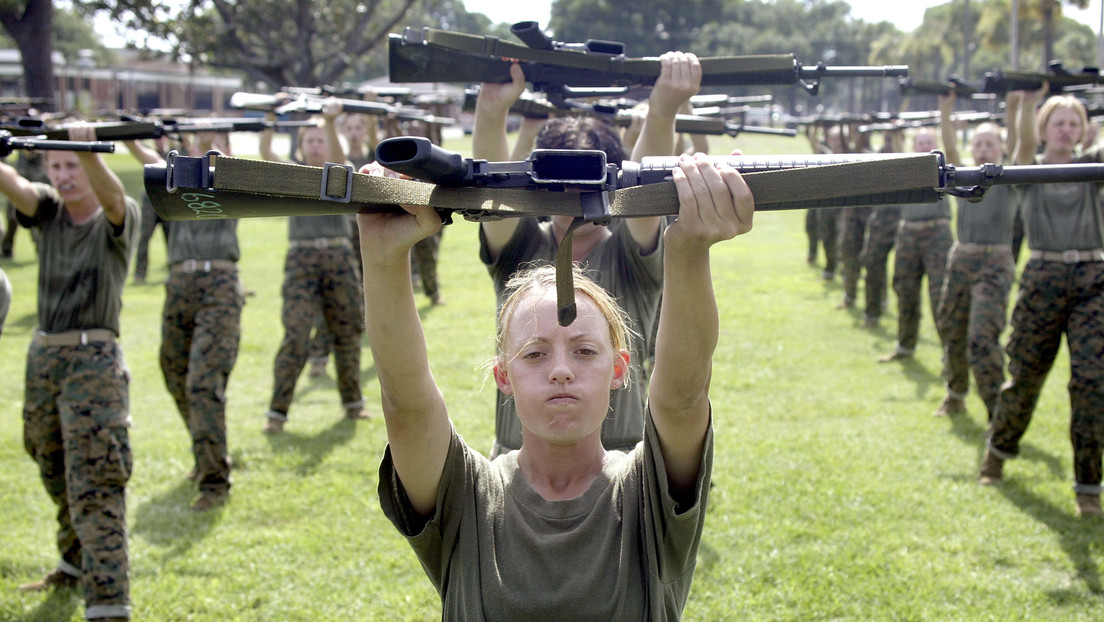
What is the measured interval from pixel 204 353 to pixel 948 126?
5.63 metres

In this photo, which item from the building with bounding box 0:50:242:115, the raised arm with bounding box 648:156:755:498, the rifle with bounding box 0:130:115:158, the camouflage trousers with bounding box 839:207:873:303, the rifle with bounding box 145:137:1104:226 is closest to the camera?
the rifle with bounding box 145:137:1104:226

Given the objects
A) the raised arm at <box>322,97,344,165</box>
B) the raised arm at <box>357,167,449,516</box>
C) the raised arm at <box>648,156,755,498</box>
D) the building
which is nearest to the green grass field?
the raised arm at <box>322,97,344,165</box>

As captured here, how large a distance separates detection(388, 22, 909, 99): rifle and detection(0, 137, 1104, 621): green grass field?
102 inches

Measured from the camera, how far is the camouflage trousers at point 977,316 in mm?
7562

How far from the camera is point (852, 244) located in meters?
13.7

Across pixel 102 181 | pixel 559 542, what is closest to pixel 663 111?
pixel 559 542

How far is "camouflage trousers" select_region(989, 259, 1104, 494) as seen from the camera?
20.0 feet

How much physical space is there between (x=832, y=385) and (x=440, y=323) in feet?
17.4

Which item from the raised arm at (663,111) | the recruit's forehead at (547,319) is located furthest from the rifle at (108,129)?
the recruit's forehead at (547,319)

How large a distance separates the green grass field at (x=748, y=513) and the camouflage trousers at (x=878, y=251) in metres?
1.33

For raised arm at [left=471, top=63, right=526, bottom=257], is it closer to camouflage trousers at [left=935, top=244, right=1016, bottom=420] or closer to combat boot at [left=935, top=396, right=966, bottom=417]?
camouflage trousers at [left=935, top=244, right=1016, bottom=420]

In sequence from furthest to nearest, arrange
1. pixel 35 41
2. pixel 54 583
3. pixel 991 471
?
pixel 35 41
pixel 991 471
pixel 54 583

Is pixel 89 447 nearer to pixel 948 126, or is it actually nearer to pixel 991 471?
pixel 991 471

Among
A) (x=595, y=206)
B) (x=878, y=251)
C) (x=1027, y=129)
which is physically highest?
(x=1027, y=129)
